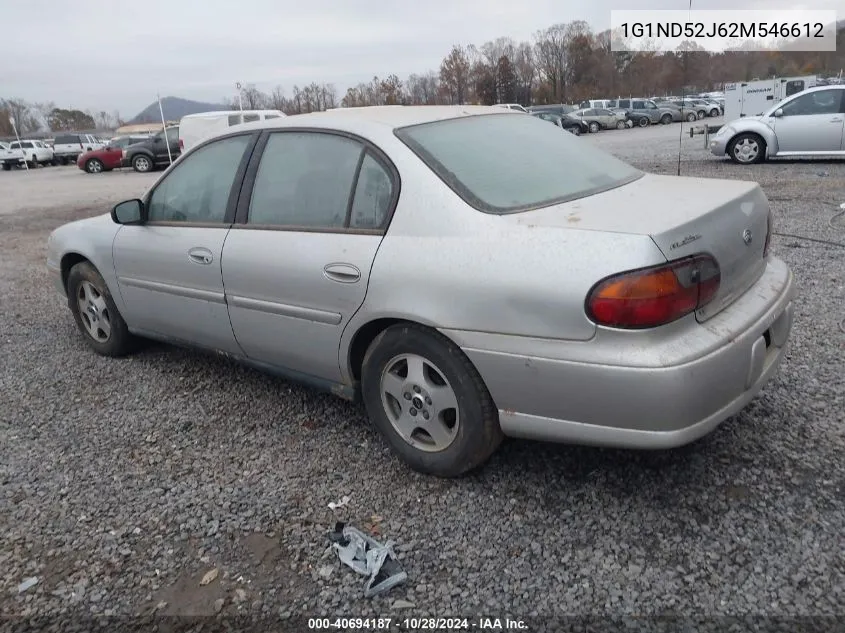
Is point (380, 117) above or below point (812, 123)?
above

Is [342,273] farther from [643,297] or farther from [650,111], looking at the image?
[650,111]

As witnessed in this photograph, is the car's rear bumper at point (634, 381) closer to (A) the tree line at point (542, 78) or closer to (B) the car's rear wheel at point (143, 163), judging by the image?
(B) the car's rear wheel at point (143, 163)

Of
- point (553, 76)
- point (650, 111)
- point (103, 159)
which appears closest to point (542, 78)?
point (553, 76)

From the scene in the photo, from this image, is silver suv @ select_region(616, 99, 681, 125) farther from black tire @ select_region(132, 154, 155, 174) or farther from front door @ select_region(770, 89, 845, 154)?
front door @ select_region(770, 89, 845, 154)

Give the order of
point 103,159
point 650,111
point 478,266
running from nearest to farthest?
point 478,266 → point 103,159 → point 650,111

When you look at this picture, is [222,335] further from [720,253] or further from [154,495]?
[720,253]

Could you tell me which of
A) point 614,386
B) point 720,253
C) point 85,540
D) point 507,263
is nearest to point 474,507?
point 614,386

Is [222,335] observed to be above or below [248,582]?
above

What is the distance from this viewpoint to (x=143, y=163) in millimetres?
25188

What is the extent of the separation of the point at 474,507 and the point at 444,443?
291mm

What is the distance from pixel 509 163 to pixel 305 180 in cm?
98

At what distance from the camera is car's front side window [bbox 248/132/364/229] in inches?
123

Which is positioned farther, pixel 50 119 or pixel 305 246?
pixel 50 119

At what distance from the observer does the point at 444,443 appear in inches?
114
